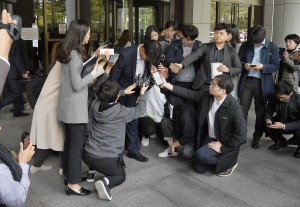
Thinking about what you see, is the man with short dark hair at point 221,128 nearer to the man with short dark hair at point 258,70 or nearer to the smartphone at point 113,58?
the man with short dark hair at point 258,70

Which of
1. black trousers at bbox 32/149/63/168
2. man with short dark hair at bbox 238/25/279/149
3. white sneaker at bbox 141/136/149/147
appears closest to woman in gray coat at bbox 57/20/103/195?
black trousers at bbox 32/149/63/168

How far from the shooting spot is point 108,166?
353 centimetres

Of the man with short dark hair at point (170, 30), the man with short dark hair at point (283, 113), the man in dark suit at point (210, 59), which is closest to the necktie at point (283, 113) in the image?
the man with short dark hair at point (283, 113)

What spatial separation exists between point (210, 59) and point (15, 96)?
3.99m

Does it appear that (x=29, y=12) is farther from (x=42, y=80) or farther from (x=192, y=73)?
(x=192, y=73)

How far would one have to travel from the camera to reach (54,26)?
8.56 meters

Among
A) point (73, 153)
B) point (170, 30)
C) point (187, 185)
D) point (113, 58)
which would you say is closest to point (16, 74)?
point (170, 30)

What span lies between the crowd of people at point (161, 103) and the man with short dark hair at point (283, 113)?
1 centimetres

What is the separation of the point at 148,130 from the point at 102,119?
1.51 metres

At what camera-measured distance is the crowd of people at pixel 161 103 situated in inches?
133

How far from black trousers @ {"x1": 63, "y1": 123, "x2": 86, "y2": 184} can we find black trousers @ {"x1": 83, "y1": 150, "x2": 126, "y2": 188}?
140mm

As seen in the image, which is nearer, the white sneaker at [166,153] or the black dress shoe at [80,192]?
the black dress shoe at [80,192]

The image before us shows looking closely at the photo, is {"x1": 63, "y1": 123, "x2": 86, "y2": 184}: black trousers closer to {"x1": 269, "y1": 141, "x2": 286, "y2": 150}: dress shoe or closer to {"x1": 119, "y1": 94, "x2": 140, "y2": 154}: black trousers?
{"x1": 119, "y1": 94, "x2": 140, "y2": 154}: black trousers

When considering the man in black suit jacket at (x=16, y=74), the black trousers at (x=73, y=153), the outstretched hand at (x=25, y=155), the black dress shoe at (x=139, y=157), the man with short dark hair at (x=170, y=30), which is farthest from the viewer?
the man in black suit jacket at (x=16, y=74)
